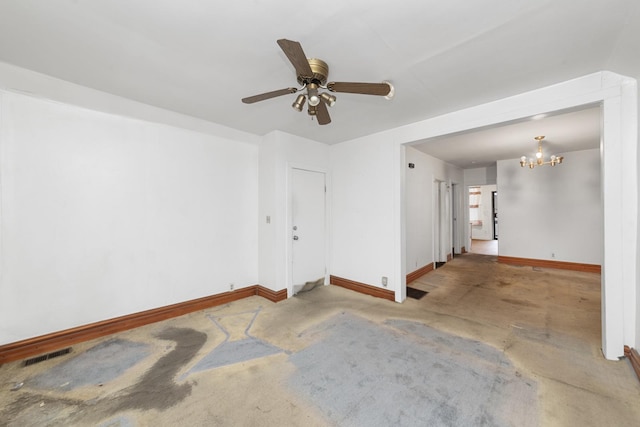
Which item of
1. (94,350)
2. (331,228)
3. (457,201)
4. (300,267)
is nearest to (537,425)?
(300,267)

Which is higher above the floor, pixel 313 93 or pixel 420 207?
pixel 313 93

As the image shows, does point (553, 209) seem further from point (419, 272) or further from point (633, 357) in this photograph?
point (633, 357)

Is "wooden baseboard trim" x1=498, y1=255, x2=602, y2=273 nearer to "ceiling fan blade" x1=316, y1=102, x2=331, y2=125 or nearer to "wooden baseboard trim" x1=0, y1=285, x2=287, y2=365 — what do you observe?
"wooden baseboard trim" x1=0, y1=285, x2=287, y2=365

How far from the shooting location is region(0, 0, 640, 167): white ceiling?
1.47 m

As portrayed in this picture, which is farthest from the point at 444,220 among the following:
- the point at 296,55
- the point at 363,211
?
the point at 296,55

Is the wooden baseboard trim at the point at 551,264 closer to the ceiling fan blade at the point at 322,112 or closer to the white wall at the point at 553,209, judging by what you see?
the white wall at the point at 553,209

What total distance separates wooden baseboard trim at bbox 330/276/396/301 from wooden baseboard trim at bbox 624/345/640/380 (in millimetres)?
2136

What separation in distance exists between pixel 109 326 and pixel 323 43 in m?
3.45

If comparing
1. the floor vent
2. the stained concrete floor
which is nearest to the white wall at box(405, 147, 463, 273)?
the stained concrete floor

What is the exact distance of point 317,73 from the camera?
173cm

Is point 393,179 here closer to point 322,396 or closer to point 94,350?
point 322,396

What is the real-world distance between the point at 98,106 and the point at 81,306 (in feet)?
6.78

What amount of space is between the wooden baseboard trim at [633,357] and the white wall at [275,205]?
3.47 metres

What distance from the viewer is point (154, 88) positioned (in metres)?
2.43
